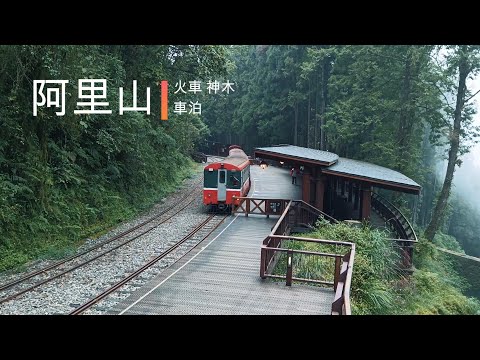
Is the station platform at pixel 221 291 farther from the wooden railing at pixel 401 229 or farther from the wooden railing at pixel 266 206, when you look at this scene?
the wooden railing at pixel 401 229

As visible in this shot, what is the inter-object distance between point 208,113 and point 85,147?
42.7m

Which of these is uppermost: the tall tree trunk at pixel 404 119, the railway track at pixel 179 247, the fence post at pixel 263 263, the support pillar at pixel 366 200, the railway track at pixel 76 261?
the tall tree trunk at pixel 404 119

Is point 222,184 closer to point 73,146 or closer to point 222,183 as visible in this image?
point 222,183

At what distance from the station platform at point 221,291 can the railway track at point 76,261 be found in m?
2.61

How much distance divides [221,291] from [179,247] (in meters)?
4.72

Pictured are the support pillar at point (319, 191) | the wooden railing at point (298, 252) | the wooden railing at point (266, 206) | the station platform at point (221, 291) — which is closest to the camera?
the wooden railing at point (298, 252)

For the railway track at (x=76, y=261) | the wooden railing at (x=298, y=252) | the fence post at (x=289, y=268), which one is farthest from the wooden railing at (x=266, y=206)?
the fence post at (x=289, y=268)

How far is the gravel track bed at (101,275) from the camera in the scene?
8.63m

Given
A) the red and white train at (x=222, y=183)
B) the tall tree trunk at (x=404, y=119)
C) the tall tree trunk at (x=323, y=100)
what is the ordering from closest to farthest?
the red and white train at (x=222, y=183), the tall tree trunk at (x=404, y=119), the tall tree trunk at (x=323, y=100)

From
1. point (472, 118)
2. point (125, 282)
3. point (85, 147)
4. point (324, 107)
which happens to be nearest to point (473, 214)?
point (324, 107)

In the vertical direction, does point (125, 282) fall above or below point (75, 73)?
below

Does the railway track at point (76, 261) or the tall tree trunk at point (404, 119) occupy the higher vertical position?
the tall tree trunk at point (404, 119)
